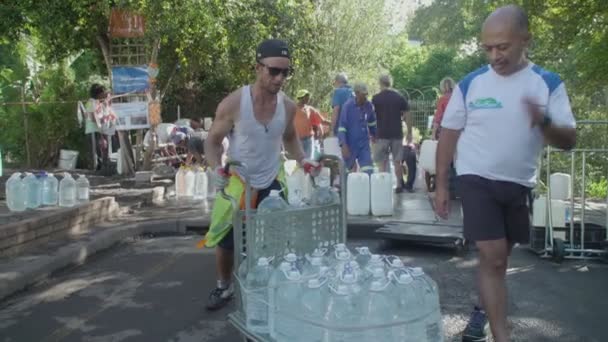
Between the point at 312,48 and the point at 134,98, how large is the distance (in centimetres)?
423

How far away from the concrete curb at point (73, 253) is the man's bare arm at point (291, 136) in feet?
9.40

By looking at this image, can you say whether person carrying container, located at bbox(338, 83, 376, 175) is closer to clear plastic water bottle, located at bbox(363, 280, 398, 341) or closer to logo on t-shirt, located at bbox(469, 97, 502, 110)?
logo on t-shirt, located at bbox(469, 97, 502, 110)

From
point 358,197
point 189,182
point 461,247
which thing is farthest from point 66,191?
point 461,247

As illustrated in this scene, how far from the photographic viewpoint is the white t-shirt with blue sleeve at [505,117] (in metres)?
3.91

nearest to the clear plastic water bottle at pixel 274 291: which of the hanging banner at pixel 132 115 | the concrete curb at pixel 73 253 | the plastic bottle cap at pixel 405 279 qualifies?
the plastic bottle cap at pixel 405 279

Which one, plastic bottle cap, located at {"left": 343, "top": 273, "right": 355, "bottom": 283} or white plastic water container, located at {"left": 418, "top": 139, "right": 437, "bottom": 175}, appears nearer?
plastic bottle cap, located at {"left": 343, "top": 273, "right": 355, "bottom": 283}

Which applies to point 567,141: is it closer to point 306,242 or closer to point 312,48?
point 306,242

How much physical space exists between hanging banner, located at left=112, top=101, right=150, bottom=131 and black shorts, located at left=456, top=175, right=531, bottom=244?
10.8 metres

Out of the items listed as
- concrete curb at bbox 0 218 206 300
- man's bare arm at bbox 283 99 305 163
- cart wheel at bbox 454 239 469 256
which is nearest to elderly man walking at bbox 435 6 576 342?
man's bare arm at bbox 283 99 305 163

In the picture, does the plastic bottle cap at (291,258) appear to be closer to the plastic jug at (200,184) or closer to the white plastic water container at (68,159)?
the plastic jug at (200,184)

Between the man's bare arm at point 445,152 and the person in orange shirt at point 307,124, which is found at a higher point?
the person in orange shirt at point 307,124

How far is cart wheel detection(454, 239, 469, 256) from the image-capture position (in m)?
7.57

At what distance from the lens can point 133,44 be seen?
47.0ft

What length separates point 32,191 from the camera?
954 centimetres
